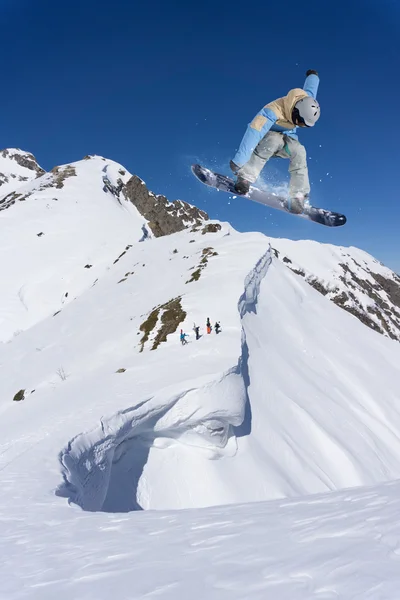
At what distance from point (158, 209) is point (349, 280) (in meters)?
97.4

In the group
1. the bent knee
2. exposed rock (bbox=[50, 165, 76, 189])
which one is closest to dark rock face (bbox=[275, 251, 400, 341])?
exposed rock (bbox=[50, 165, 76, 189])

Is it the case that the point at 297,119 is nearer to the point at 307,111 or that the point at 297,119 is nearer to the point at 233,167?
the point at 307,111

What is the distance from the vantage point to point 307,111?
630cm

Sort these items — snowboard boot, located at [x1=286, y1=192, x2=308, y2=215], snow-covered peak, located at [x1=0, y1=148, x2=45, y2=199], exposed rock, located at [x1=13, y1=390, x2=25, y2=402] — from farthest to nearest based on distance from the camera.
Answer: snow-covered peak, located at [x1=0, y1=148, x2=45, y2=199] → exposed rock, located at [x1=13, y1=390, x2=25, y2=402] → snowboard boot, located at [x1=286, y1=192, x2=308, y2=215]

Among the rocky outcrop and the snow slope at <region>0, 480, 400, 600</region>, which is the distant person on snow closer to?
the snow slope at <region>0, 480, 400, 600</region>

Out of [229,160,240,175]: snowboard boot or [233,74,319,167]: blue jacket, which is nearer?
[233,74,319,167]: blue jacket

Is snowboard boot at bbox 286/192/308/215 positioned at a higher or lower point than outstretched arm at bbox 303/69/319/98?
lower

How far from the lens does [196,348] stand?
43.5 feet

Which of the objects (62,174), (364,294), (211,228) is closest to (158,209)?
(62,174)

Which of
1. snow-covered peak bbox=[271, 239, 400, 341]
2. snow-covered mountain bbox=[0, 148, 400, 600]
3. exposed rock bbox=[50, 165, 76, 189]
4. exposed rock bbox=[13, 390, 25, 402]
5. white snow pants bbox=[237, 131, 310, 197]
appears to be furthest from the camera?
snow-covered peak bbox=[271, 239, 400, 341]

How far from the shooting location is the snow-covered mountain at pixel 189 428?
9.34ft

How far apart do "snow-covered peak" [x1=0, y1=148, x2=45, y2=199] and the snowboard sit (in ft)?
325

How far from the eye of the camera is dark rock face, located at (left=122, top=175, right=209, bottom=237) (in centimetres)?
6838

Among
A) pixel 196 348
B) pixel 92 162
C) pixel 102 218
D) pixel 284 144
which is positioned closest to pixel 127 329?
pixel 196 348
